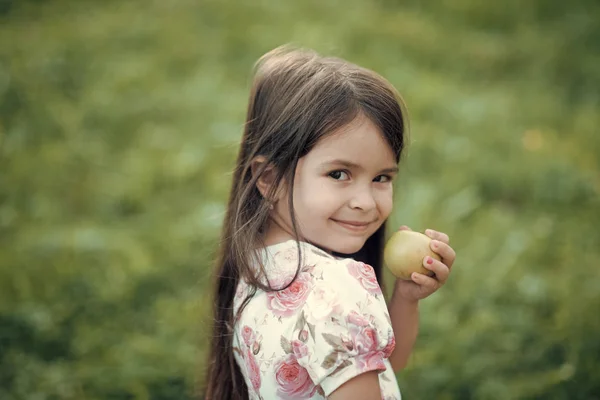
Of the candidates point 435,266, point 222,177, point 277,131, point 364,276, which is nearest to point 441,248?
point 435,266

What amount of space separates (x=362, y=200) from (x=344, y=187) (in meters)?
0.06

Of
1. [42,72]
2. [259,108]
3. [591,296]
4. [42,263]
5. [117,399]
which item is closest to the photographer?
[259,108]

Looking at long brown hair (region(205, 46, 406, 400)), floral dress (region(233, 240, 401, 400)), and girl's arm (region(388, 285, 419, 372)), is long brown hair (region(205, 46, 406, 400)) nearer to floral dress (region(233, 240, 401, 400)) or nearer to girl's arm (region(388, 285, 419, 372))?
floral dress (region(233, 240, 401, 400))

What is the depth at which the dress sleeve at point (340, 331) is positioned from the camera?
1.74 metres

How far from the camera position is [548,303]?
339cm

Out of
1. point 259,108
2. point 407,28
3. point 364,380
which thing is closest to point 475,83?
point 407,28

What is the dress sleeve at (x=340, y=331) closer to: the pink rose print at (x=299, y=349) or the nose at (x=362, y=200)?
the pink rose print at (x=299, y=349)

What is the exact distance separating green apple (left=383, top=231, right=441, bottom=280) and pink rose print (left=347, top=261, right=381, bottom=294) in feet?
A: 0.69

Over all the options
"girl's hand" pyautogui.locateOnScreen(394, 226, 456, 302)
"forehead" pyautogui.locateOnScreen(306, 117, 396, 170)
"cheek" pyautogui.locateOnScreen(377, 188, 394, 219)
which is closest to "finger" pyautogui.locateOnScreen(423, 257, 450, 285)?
"girl's hand" pyautogui.locateOnScreen(394, 226, 456, 302)

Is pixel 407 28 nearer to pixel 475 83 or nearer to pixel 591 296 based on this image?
pixel 475 83

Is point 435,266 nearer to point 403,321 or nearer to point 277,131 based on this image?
point 403,321

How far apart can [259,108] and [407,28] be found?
4.85 m

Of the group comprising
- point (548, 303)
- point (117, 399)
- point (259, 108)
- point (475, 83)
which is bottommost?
point (117, 399)

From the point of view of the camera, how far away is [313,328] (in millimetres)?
1769
